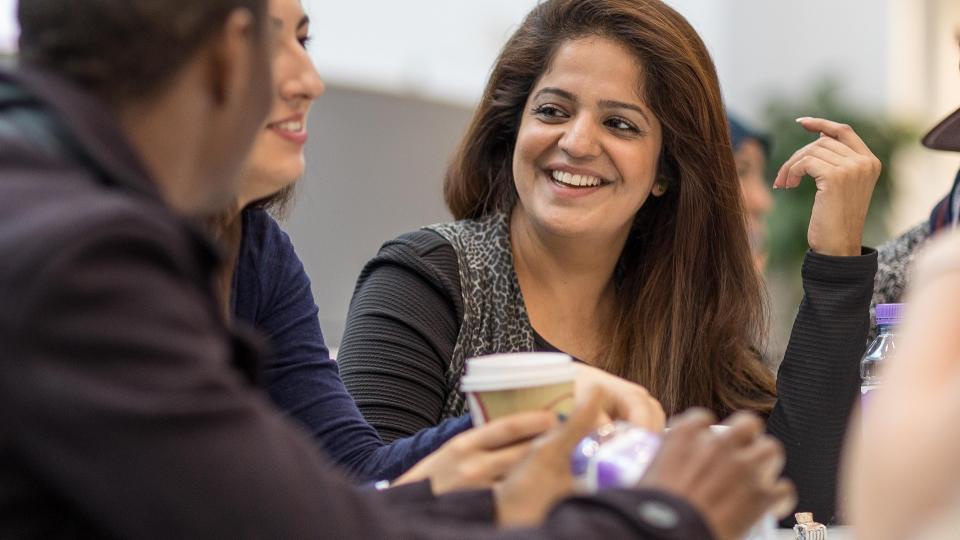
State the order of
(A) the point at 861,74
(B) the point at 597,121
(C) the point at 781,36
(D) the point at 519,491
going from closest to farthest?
(D) the point at 519,491
(B) the point at 597,121
(A) the point at 861,74
(C) the point at 781,36

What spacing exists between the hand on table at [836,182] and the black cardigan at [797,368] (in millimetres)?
37

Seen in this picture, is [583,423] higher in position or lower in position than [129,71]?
lower

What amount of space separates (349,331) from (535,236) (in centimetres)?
43

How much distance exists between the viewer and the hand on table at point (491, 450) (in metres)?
1.09

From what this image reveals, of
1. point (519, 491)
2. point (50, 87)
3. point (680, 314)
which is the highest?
point (50, 87)

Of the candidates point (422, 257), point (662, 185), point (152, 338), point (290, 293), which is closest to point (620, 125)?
point (662, 185)

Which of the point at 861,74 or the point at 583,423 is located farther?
the point at 861,74

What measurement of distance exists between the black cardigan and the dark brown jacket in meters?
1.03

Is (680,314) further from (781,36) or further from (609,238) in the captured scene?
(781,36)

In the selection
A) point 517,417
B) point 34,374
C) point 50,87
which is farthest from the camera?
point 517,417

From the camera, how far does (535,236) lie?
2180mm

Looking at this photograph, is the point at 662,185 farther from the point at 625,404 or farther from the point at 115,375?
the point at 115,375

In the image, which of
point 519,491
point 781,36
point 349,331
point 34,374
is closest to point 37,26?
point 34,374

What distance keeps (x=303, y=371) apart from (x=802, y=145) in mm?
6037
